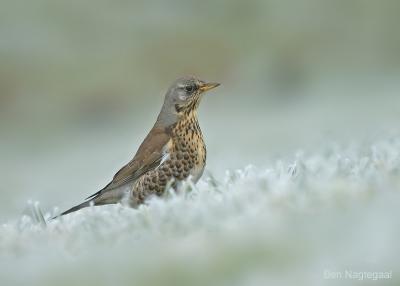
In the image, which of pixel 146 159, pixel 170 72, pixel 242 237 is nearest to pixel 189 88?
pixel 146 159

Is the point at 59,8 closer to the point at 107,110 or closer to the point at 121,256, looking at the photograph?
the point at 107,110

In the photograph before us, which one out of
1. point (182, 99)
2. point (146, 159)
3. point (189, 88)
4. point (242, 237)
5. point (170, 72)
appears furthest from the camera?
point (170, 72)

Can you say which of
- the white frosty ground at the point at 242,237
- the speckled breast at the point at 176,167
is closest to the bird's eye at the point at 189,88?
the speckled breast at the point at 176,167

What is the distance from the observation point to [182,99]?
894 centimetres

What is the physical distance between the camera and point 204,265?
4555 millimetres

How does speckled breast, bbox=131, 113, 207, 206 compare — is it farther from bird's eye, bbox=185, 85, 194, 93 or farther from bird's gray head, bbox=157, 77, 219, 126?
bird's eye, bbox=185, 85, 194, 93

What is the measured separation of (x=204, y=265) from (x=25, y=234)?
2.57 m

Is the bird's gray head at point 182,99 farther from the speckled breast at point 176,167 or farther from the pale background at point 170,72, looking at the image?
the pale background at point 170,72

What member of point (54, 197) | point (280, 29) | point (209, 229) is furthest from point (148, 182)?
point (280, 29)

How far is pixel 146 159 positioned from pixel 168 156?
0.25m

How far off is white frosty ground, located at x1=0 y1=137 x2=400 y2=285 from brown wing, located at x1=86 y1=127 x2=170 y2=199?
1652 millimetres

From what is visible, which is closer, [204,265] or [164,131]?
[204,265]

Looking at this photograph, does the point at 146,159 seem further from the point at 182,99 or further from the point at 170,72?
the point at 170,72

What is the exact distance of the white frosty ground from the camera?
428cm
